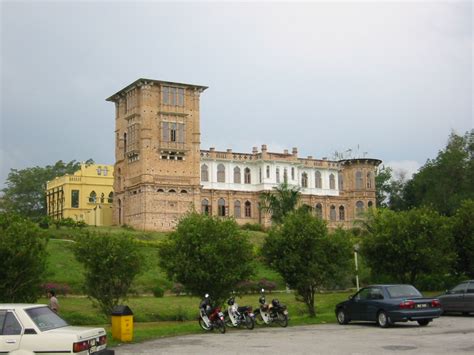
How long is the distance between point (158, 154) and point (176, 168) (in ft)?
8.00

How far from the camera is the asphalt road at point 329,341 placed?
50.3ft

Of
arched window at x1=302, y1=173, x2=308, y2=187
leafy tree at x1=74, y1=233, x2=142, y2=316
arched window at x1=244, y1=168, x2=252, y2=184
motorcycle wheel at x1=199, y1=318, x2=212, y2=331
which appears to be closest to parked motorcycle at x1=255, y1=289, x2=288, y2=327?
motorcycle wheel at x1=199, y1=318, x2=212, y2=331

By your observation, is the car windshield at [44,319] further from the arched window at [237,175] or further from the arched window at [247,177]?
the arched window at [247,177]

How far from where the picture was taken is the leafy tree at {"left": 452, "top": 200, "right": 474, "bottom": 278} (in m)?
32.9

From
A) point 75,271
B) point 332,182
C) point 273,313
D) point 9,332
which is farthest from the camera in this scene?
point 332,182

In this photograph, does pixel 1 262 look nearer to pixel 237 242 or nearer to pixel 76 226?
pixel 237 242

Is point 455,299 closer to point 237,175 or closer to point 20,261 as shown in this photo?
point 20,261

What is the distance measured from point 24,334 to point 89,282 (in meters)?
12.5

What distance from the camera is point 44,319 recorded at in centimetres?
1192

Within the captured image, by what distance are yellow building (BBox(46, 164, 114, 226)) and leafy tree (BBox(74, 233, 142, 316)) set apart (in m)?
50.9

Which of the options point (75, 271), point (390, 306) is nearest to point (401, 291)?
point (390, 306)

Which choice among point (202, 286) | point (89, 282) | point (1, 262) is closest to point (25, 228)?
point (1, 262)

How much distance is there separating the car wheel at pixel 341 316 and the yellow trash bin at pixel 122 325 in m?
7.82

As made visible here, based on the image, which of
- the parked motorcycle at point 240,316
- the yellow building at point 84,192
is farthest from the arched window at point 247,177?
Result: the parked motorcycle at point 240,316
